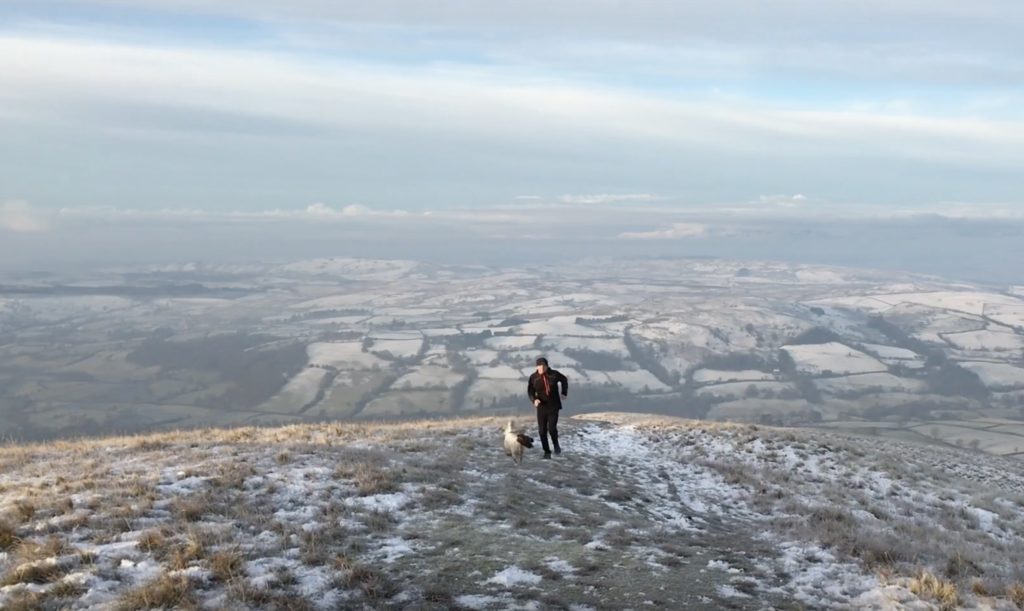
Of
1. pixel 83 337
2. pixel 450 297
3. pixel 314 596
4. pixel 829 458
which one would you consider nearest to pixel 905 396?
pixel 829 458

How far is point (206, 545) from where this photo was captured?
9.84m

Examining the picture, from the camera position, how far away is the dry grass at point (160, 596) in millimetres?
8031

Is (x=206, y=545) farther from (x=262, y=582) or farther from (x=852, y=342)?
(x=852, y=342)

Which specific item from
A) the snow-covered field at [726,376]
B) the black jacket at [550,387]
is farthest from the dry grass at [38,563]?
the snow-covered field at [726,376]

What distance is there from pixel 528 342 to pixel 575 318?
89.5ft

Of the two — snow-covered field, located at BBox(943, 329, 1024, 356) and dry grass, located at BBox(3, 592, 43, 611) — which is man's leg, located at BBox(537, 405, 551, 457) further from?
snow-covered field, located at BBox(943, 329, 1024, 356)

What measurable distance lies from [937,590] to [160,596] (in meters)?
10.9

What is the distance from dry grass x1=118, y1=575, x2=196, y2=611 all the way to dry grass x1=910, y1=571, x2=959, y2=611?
33.6 ft

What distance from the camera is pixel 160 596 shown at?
816 centimetres

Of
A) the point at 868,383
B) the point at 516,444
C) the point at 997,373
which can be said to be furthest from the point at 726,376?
the point at 516,444

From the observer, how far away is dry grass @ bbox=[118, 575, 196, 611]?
8.03 meters

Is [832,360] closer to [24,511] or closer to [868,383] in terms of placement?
[868,383]

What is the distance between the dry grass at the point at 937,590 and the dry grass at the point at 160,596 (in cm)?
1024

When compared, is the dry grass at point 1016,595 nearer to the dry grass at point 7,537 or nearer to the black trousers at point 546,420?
the black trousers at point 546,420
